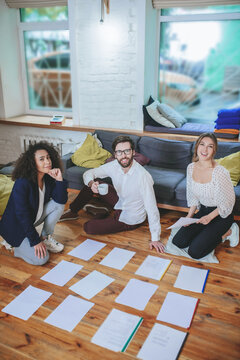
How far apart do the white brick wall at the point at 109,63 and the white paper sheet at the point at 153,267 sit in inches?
80.1

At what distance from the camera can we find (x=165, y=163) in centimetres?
388

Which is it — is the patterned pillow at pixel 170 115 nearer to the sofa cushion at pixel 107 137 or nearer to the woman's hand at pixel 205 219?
the sofa cushion at pixel 107 137

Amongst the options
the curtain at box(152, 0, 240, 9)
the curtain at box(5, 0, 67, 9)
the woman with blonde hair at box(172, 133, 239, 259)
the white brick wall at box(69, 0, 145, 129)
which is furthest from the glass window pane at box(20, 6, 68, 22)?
the woman with blonde hair at box(172, 133, 239, 259)

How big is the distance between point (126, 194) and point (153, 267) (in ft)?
2.38

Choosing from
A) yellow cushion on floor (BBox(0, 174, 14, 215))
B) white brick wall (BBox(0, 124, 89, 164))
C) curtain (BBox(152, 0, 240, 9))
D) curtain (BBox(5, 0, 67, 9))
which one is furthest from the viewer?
white brick wall (BBox(0, 124, 89, 164))

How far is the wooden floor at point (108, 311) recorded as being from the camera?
188 centimetres

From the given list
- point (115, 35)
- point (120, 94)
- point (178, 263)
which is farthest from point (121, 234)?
point (115, 35)

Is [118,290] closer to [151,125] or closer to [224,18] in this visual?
[151,125]

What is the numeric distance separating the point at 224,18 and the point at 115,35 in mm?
1315

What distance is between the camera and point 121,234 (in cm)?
317

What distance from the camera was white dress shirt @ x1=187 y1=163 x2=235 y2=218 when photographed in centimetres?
264

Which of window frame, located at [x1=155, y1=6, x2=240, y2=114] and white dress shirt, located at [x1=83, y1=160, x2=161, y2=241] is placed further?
window frame, located at [x1=155, y1=6, x2=240, y2=114]

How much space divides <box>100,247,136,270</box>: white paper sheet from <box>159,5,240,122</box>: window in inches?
94.3

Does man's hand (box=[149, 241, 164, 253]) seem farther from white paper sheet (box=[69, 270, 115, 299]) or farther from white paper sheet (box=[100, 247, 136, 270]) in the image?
white paper sheet (box=[69, 270, 115, 299])
